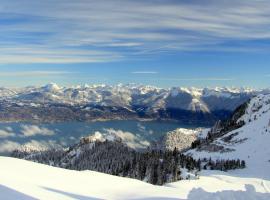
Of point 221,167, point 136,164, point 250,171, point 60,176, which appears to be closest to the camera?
point 60,176

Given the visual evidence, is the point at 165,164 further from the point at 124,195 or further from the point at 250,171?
the point at 124,195

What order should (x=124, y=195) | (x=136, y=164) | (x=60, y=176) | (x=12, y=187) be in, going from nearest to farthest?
(x=12, y=187) < (x=124, y=195) < (x=60, y=176) < (x=136, y=164)

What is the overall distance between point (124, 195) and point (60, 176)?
6507mm

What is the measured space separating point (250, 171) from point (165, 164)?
2829 centimetres

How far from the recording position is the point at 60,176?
36125 mm

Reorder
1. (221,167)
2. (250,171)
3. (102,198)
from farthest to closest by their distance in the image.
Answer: (221,167) < (250,171) < (102,198)

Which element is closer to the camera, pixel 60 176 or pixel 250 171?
pixel 60 176

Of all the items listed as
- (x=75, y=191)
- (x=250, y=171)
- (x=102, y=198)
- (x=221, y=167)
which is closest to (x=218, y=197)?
(x=102, y=198)

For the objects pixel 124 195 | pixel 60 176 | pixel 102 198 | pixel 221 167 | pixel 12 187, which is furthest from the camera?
pixel 221 167

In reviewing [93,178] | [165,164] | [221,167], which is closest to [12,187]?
[93,178]

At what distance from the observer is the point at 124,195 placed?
32531 mm

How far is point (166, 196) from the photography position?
109 feet

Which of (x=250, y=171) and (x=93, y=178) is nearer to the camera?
(x=93, y=178)

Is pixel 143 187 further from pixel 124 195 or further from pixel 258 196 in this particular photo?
pixel 258 196
